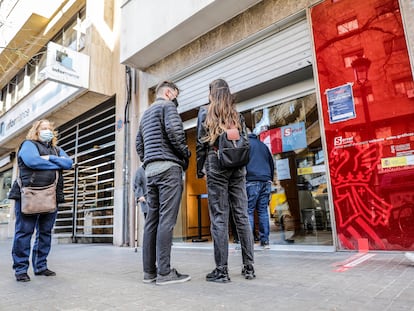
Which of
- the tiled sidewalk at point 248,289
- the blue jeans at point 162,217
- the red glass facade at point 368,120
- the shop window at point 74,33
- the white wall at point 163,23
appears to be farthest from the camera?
the shop window at point 74,33

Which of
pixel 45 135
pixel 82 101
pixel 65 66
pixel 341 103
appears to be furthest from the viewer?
pixel 82 101

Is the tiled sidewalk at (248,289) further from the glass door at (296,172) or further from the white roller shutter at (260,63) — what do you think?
the white roller shutter at (260,63)

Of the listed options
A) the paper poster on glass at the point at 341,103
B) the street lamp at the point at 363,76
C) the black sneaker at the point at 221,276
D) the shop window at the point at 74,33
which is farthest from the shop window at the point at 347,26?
the shop window at the point at 74,33

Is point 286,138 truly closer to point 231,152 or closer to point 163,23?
point 231,152

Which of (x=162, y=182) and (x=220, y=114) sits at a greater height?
(x=220, y=114)

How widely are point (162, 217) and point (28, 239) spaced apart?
5.56 ft

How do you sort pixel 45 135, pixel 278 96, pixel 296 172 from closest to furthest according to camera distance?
1. pixel 45 135
2. pixel 296 172
3. pixel 278 96

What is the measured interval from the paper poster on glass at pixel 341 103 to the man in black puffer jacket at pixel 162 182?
262cm

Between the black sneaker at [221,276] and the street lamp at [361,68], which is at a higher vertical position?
the street lamp at [361,68]

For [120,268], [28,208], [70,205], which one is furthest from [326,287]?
[70,205]

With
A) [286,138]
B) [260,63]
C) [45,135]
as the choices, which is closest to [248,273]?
[45,135]

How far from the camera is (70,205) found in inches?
447

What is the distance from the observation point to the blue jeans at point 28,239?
11.9ft

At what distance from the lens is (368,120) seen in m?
4.54
